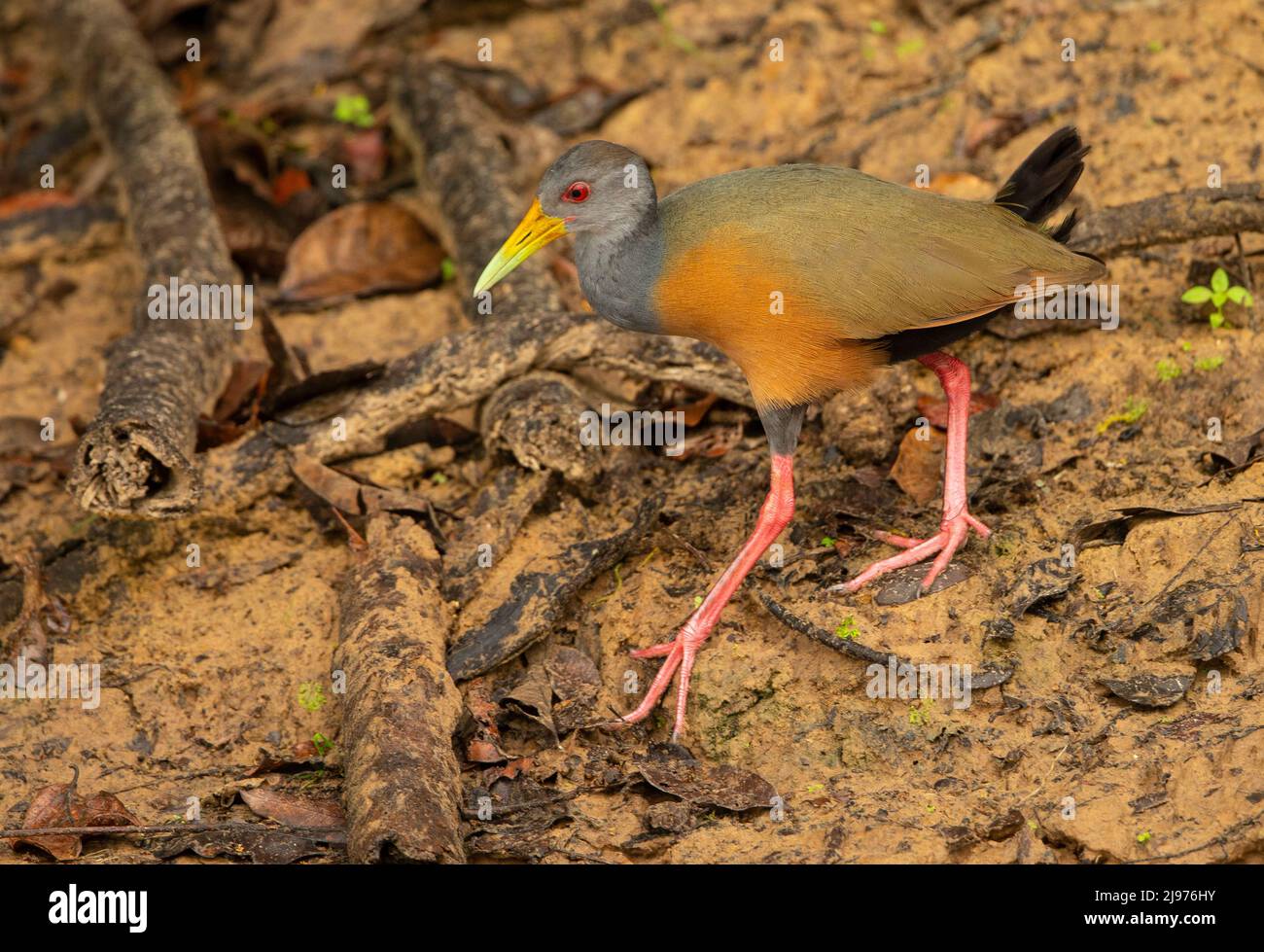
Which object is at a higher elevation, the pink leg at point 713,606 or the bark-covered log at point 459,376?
the bark-covered log at point 459,376

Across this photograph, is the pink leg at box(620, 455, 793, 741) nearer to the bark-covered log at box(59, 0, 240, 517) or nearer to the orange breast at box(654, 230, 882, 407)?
the orange breast at box(654, 230, 882, 407)

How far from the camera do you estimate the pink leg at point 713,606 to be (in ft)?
15.3

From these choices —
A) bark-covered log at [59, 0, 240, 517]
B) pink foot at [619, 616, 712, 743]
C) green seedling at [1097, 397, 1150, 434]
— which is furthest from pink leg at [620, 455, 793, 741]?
bark-covered log at [59, 0, 240, 517]

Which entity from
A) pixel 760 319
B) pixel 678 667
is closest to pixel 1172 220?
pixel 760 319

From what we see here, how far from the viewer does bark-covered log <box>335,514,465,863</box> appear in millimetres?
3846

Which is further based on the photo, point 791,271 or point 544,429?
point 544,429

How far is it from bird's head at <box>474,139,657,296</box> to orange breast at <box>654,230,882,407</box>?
0.26 meters

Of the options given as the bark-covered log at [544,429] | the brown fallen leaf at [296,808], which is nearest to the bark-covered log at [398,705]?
the brown fallen leaf at [296,808]

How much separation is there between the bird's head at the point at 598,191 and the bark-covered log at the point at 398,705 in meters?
1.10

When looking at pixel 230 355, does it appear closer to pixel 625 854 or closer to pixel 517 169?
pixel 517 169

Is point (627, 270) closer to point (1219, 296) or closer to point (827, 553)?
point (827, 553)

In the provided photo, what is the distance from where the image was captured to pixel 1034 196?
16.8 feet

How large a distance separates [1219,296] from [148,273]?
495cm

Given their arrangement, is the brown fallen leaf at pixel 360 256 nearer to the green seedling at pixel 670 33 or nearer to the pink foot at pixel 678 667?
the green seedling at pixel 670 33
